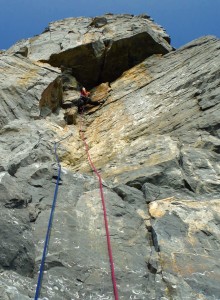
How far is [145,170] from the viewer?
7.93 metres

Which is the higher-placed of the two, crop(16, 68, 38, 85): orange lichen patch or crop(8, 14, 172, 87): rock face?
crop(8, 14, 172, 87): rock face

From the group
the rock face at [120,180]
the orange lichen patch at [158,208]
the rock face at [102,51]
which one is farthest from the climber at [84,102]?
the orange lichen patch at [158,208]

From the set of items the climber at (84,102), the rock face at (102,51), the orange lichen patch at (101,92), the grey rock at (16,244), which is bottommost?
the grey rock at (16,244)

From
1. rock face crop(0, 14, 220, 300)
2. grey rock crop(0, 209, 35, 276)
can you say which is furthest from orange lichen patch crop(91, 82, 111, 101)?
grey rock crop(0, 209, 35, 276)

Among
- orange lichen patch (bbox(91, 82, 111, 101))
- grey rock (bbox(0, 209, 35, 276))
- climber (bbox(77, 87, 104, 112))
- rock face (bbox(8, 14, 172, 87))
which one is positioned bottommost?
grey rock (bbox(0, 209, 35, 276))

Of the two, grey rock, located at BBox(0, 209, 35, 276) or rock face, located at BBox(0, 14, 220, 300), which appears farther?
rock face, located at BBox(0, 14, 220, 300)

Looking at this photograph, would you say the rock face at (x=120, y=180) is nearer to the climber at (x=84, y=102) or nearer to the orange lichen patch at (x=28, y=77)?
the orange lichen patch at (x=28, y=77)

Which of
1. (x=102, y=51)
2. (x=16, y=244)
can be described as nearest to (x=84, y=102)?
(x=102, y=51)

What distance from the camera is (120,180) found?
7.86m

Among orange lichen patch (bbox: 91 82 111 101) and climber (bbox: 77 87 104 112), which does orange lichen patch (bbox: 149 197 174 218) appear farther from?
orange lichen patch (bbox: 91 82 111 101)

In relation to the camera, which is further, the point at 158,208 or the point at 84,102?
the point at 84,102

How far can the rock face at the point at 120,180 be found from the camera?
5.11 meters

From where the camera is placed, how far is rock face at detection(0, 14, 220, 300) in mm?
5113

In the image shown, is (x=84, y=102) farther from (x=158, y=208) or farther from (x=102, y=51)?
(x=158, y=208)
